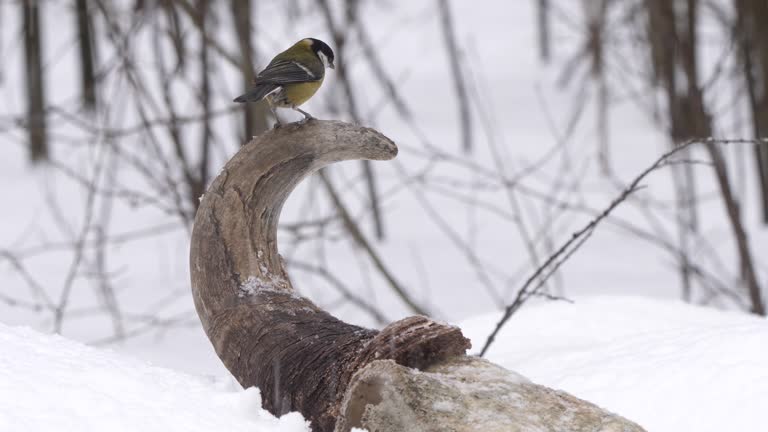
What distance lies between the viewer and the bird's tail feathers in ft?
10.6

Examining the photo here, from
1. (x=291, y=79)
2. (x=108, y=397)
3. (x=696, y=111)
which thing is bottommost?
(x=108, y=397)

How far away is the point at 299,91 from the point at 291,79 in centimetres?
8

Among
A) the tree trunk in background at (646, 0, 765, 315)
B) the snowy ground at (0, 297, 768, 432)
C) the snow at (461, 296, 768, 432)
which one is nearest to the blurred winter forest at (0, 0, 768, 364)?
the tree trunk in background at (646, 0, 765, 315)

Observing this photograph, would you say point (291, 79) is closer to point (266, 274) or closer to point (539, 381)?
point (266, 274)

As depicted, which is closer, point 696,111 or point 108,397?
point 108,397

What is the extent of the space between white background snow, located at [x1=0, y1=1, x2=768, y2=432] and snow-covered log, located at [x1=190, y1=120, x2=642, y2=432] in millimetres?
139

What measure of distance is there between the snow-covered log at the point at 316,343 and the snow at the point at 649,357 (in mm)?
554

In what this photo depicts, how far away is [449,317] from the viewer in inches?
357

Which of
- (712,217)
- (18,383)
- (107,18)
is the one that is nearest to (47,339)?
(18,383)

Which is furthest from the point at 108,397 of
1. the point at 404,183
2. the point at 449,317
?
the point at 449,317

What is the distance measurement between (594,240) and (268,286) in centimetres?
856

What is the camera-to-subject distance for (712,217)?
1195 cm

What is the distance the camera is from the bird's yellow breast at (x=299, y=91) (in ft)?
11.4

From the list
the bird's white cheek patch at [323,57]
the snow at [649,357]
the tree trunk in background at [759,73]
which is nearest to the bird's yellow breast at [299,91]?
the bird's white cheek patch at [323,57]
